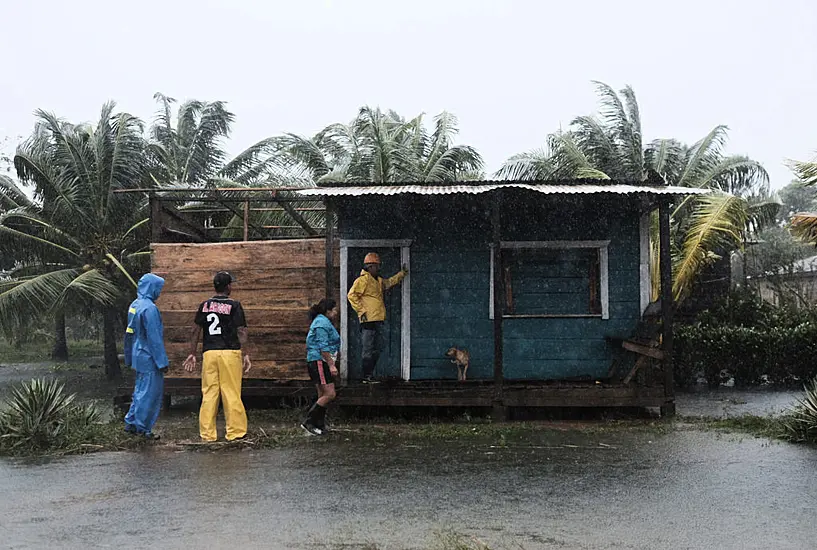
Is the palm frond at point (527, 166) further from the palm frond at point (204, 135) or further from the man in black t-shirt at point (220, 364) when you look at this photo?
the man in black t-shirt at point (220, 364)

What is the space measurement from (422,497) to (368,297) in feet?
15.6

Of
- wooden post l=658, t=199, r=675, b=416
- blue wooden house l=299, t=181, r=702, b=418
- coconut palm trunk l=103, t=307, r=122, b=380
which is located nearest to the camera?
wooden post l=658, t=199, r=675, b=416

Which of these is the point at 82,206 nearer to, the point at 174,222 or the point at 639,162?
the point at 174,222

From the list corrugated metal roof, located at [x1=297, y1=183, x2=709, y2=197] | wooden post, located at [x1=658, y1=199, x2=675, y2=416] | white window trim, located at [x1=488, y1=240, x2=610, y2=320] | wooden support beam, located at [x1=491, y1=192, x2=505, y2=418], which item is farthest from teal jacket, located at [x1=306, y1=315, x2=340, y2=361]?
wooden post, located at [x1=658, y1=199, x2=675, y2=416]

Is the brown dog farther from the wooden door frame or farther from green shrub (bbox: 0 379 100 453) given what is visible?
green shrub (bbox: 0 379 100 453)

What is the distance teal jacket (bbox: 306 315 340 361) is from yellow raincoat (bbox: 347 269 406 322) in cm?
153

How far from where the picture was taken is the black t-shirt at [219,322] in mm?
9055

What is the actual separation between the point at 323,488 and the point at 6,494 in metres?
2.51

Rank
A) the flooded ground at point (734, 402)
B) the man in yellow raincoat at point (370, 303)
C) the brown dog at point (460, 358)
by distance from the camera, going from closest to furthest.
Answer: the man in yellow raincoat at point (370, 303) → the brown dog at point (460, 358) → the flooded ground at point (734, 402)

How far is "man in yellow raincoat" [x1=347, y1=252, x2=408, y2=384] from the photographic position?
10883mm

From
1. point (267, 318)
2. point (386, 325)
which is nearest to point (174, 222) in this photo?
point (267, 318)

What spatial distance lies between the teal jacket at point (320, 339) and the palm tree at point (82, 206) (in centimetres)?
1231

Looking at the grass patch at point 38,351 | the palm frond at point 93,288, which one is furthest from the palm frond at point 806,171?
the grass patch at point 38,351

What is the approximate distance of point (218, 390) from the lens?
9117 mm
